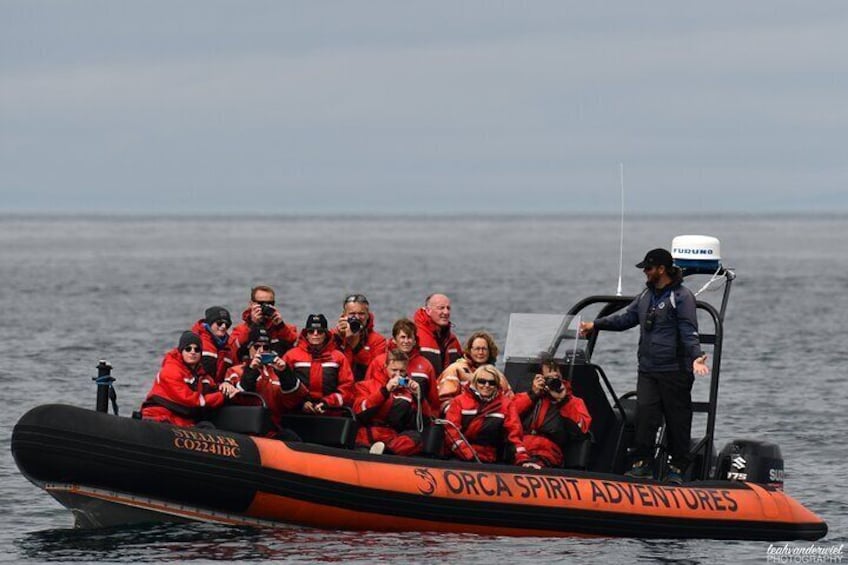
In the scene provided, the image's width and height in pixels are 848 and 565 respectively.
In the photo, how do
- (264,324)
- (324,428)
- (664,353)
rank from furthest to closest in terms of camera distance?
(264,324) → (664,353) → (324,428)

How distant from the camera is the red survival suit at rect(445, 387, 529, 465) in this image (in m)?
12.4

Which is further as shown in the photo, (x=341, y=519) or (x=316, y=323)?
(x=316, y=323)

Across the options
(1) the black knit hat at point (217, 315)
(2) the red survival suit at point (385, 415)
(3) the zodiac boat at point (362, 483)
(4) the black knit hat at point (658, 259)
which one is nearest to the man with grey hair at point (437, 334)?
(3) the zodiac boat at point (362, 483)

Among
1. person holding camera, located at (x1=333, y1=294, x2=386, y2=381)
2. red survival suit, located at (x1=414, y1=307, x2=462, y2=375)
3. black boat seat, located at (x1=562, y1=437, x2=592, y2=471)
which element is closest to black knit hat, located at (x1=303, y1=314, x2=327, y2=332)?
person holding camera, located at (x1=333, y1=294, x2=386, y2=381)

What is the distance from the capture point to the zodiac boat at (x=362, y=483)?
11703 mm

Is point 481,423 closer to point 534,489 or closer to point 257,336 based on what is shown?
point 534,489

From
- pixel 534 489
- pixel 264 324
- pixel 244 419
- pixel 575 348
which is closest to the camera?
pixel 534 489

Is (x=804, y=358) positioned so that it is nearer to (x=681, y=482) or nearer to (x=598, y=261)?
(x=681, y=482)

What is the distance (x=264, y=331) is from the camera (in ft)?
42.6

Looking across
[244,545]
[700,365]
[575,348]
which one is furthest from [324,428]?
[700,365]

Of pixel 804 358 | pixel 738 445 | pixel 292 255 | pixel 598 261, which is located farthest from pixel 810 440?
pixel 292 255

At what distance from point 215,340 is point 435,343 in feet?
5.82

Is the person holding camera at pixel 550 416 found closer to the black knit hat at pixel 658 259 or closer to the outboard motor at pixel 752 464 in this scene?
the black knit hat at pixel 658 259

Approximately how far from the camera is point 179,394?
12133 mm
